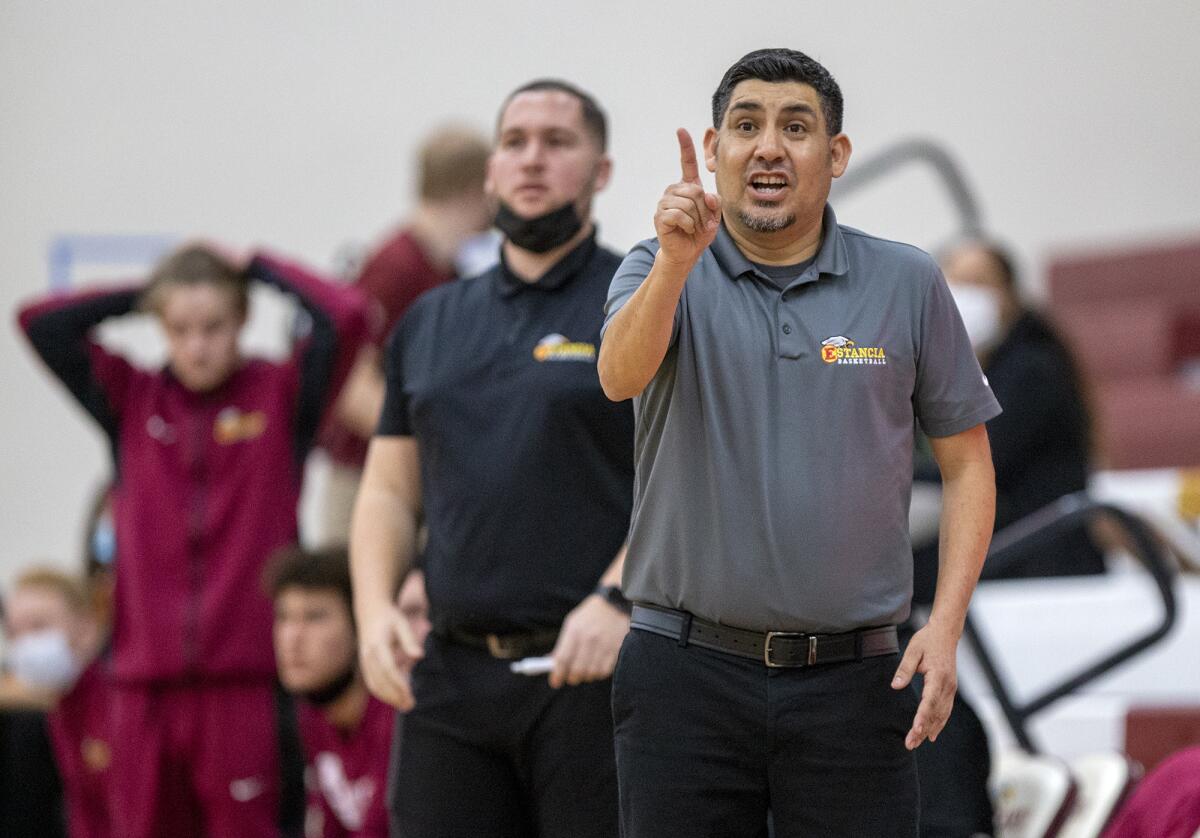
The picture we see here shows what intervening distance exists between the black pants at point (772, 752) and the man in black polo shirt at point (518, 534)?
0.52m

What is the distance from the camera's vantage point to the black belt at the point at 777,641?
2.23 meters

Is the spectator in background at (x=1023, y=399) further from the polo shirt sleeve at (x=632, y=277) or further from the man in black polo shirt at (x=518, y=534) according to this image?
the polo shirt sleeve at (x=632, y=277)

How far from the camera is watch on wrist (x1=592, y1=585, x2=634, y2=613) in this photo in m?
→ 2.80

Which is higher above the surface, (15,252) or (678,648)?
(678,648)

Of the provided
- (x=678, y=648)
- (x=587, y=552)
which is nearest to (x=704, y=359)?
(x=678, y=648)

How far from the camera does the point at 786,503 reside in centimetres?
221

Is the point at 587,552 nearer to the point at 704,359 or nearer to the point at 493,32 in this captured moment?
the point at 704,359

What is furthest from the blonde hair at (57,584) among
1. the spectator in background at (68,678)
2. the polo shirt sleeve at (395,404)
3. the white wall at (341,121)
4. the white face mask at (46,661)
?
the white wall at (341,121)

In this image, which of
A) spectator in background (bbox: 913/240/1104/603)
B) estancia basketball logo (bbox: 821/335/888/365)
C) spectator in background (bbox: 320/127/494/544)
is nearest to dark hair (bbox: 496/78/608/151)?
estancia basketball logo (bbox: 821/335/888/365)

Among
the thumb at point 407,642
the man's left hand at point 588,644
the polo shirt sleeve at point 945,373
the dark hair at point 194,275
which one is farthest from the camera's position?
the dark hair at point 194,275

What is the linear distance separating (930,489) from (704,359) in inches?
90.2

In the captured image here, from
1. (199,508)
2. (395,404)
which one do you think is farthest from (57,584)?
(395,404)

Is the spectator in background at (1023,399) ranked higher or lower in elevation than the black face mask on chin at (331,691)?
higher

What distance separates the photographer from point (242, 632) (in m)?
4.46
